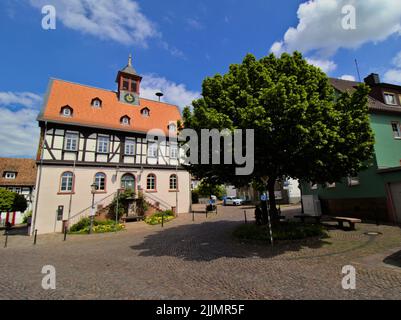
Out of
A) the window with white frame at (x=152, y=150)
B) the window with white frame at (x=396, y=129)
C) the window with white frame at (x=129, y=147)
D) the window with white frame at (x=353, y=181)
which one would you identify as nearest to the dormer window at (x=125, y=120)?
the window with white frame at (x=129, y=147)

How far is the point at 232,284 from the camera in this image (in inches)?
235

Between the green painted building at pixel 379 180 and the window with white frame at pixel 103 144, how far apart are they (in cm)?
1911

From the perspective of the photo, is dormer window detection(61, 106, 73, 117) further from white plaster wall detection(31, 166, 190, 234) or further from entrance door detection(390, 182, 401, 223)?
entrance door detection(390, 182, 401, 223)

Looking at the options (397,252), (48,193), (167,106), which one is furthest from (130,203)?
(397,252)

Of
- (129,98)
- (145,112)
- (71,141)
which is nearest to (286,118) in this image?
(71,141)

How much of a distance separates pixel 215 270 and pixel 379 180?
549 inches

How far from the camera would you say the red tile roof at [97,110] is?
2112 centimetres

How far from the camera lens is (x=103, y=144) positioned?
22.1 m

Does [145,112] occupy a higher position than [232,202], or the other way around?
[145,112]

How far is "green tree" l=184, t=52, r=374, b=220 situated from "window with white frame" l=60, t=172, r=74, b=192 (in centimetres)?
1415

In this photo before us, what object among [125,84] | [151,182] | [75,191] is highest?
[125,84]

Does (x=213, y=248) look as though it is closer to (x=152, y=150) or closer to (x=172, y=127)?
(x=152, y=150)

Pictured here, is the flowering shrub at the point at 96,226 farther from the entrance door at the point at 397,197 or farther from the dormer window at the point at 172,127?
the entrance door at the point at 397,197

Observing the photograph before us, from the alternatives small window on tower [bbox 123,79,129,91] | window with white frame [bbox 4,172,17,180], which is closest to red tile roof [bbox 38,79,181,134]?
small window on tower [bbox 123,79,129,91]
